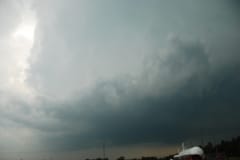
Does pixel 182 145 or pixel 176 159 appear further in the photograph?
pixel 182 145

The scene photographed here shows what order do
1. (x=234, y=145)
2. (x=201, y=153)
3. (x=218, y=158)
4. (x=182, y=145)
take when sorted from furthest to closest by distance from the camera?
(x=234, y=145)
(x=182, y=145)
(x=218, y=158)
(x=201, y=153)

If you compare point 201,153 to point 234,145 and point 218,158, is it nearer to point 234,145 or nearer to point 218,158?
point 218,158

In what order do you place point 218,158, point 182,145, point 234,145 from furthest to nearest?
1. point 234,145
2. point 182,145
3. point 218,158

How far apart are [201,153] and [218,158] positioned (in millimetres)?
23967

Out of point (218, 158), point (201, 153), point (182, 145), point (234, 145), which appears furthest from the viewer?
point (234, 145)

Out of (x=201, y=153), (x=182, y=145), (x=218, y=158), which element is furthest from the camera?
(x=182, y=145)

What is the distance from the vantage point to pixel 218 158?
117812 mm

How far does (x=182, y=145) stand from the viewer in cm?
14500

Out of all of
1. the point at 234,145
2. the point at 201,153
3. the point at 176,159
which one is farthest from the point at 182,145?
the point at 234,145

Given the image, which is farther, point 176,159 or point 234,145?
point 234,145

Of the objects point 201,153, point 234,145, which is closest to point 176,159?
point 201,153

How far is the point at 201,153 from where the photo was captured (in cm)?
9656

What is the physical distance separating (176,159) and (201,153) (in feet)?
74.8

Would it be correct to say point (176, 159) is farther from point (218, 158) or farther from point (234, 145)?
point (234, 145)
